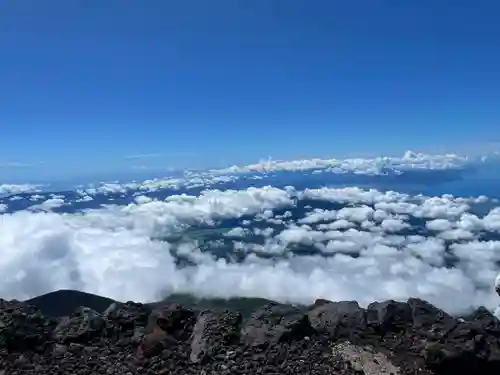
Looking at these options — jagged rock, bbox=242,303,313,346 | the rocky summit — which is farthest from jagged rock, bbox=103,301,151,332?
jagged rock, bbox=242,303,313,346

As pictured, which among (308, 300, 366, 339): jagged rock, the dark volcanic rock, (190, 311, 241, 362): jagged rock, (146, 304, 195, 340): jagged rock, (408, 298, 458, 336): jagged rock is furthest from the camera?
the dark volcanic rock

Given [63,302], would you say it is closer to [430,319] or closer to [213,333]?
[213,333]

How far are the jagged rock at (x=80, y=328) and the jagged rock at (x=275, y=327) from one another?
19.8 feet

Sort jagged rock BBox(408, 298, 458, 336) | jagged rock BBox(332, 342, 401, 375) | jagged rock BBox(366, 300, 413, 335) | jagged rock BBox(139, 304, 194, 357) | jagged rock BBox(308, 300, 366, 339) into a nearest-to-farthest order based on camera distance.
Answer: jagged rock BBox(332, 342, 401, 375), jagged rock BBox(139, 304, 194, 357), jagged rock BBox(408, 298, 458, 336), jagged rock BBox(308, 300, 366, 339), jagged rock BBox(366, 300, 413, 335)

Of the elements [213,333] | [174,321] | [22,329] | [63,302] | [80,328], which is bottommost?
[63,302]

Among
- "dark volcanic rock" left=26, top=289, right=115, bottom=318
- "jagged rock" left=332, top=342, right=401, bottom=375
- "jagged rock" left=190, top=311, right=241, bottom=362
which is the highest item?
"jagged rock" left=190, top=311, right=241, bottom=362

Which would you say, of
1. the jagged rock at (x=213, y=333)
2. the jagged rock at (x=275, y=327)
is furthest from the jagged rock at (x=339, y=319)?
the jagged rock at (x=213, y=333)

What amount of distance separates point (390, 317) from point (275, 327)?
4863 mm

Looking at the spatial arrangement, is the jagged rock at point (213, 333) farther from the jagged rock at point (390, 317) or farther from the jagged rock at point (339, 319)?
the jagged rock at point (390, 317)

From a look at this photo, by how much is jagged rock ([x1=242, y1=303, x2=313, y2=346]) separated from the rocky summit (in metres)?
0.04

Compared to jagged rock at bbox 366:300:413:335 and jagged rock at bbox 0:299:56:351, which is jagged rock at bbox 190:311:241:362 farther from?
jagged rock at bbox 0:299:56:351

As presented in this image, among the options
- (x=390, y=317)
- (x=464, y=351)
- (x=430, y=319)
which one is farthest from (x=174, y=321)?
(x=464, y=351)

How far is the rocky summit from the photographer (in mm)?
15055

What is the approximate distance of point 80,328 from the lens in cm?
1838
